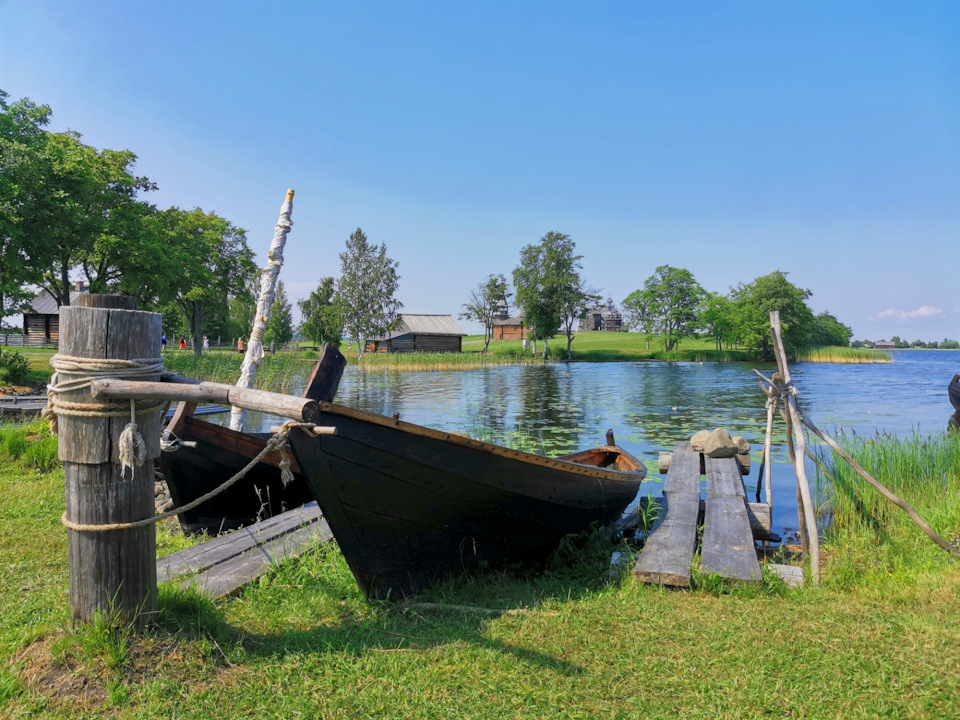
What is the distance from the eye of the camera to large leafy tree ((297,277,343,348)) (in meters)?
62.1

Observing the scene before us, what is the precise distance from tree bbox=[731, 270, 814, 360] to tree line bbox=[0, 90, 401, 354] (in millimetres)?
51195

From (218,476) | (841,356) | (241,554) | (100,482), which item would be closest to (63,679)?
(100,482)

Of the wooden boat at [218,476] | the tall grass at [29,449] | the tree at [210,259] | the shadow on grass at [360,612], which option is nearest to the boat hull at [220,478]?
the wooden boat at [218,476]

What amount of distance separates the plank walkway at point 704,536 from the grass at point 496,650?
14cm

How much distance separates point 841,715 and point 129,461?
3449mm

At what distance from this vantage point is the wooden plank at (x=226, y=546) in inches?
166

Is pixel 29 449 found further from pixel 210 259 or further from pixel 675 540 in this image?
pixel 210 259

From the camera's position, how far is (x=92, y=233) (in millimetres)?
23562

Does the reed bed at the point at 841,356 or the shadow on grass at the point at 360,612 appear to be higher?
the reed bed at the point at 841,356

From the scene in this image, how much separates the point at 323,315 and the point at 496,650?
61.9 m

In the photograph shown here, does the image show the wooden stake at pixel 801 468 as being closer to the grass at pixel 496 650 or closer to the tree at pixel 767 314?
the grass at pixel 496 650

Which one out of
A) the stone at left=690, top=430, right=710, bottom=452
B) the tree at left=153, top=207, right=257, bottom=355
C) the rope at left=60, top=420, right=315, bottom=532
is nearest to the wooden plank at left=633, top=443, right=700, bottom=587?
the stone at left=690, top=430, right=710, bottom=452

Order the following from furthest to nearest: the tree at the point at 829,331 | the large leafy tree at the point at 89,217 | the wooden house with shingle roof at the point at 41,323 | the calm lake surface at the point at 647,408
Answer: the tree at the point at 829,331, the wooden house with shingle roof at the point at 41,323, the large leafy tree at the point at 89,217, the calm lake surface at the point at 647,408

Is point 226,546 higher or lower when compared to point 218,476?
lower
